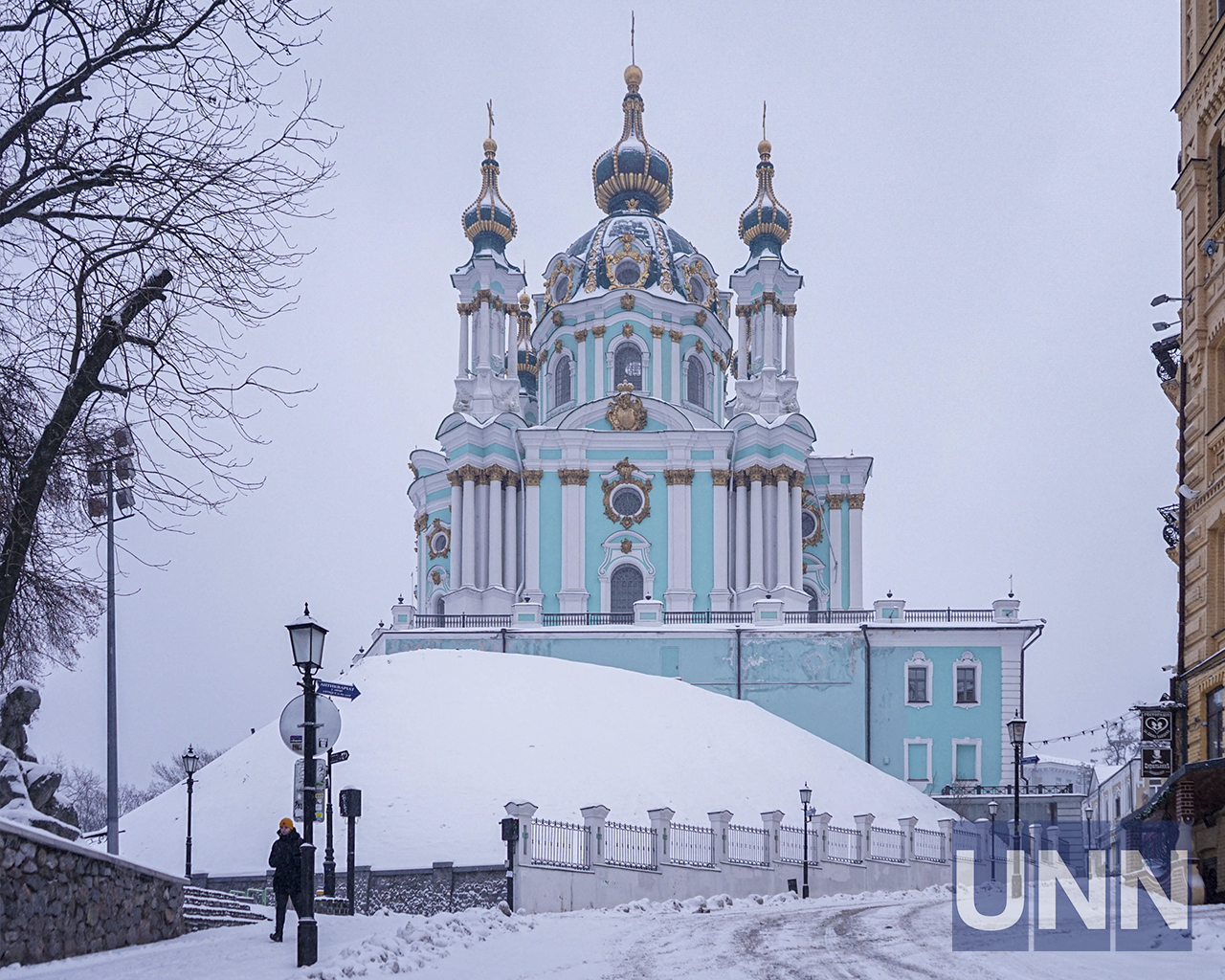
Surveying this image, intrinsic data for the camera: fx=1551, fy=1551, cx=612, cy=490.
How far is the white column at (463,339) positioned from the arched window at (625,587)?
12.2 m

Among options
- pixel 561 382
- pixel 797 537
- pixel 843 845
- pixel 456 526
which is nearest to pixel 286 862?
pixel 843 845

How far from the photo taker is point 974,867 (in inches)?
1550

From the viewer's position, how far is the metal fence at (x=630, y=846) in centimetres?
3081

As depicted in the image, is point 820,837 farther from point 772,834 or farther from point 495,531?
point 495,531

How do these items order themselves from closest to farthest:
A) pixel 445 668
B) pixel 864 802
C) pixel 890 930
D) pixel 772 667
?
pixel 890 930 → pixel 864 802 → pixel 445 668 → pixel 772 667

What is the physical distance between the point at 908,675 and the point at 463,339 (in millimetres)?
24663

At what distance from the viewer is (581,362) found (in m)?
63.4

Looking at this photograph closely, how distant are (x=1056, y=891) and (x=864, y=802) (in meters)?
16.5

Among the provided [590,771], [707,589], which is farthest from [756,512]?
[590,771]

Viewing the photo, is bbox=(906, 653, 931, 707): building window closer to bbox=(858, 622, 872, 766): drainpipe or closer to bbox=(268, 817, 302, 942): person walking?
bbox=(858, 622, 872, 766): drainpipe

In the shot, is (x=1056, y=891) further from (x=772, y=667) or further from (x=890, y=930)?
(x=772, y=667)

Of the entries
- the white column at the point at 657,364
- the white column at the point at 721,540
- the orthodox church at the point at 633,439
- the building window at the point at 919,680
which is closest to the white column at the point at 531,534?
the orthodox church at the point at 633,439

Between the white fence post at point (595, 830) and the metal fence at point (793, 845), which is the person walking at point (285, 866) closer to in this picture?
the white fence post at point (595, 830)

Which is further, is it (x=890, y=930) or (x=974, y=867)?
(x=974, y=867)
